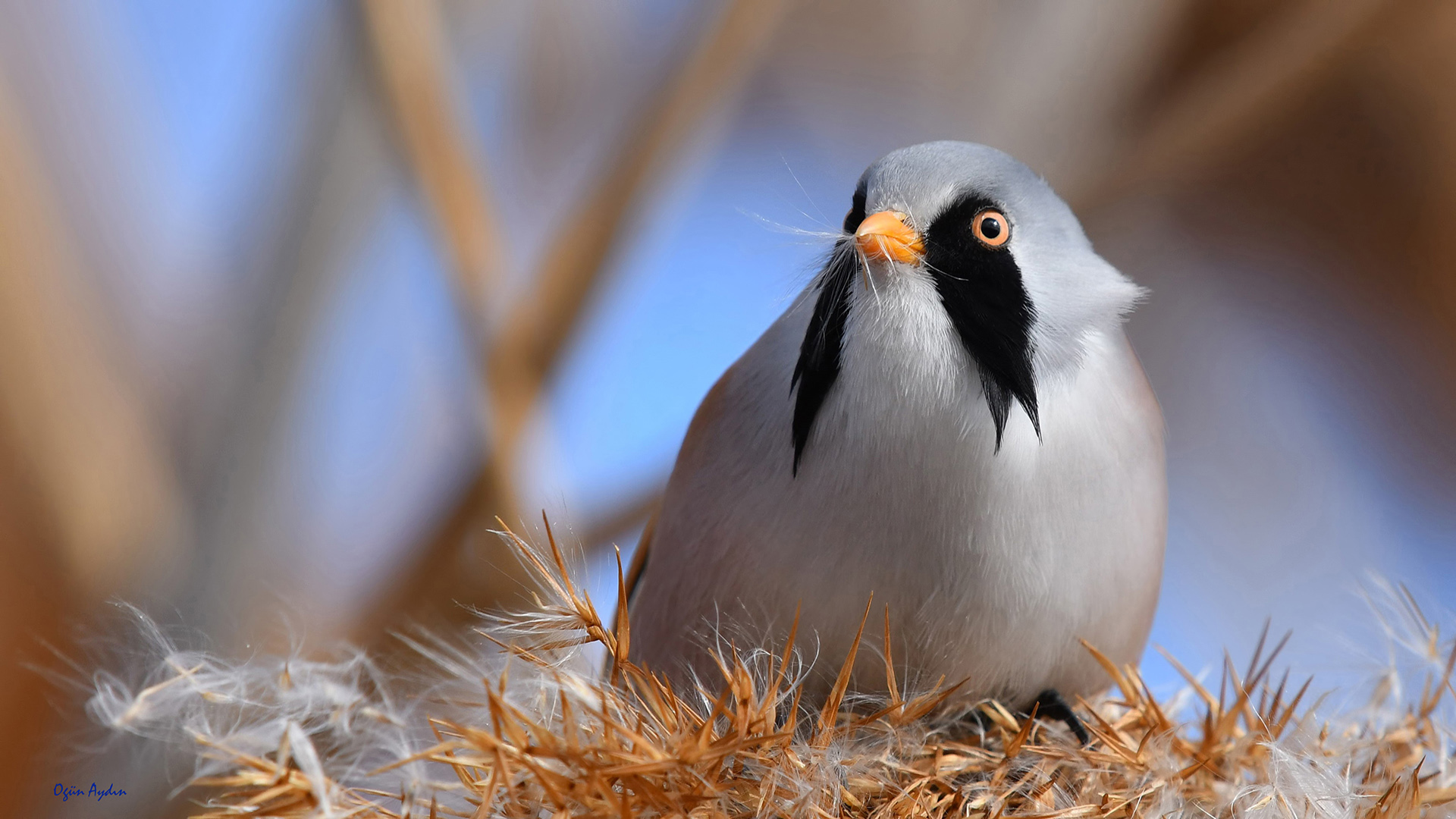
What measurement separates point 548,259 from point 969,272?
70cm

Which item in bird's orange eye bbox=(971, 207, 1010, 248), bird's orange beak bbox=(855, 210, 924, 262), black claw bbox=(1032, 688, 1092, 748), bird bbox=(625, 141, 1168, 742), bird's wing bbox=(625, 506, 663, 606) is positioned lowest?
bird's wing bbox=(625, 506, 663, 606)

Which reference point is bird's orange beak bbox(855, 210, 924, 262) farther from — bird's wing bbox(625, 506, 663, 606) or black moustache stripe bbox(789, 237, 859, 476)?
bird's wing bbox(625, 506, 663, 606)

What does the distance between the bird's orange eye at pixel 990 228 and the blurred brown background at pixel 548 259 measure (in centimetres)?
57

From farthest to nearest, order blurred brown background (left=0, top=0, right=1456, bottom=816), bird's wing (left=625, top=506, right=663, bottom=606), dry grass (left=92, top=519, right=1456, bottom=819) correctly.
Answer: blurred brown background (left=0, top=0, right=1456, bottom=816) < bird's wing (left=625, top=506, right=663, bottom=606) < dry grass (left=92, top=519, right=1456, bottom=819)

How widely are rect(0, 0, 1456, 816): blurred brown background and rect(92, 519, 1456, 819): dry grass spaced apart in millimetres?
483

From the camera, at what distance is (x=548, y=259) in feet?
3.32

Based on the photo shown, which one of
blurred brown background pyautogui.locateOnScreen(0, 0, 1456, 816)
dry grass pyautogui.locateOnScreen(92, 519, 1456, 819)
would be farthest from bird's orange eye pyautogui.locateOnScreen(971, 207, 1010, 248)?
blurred brown background pyautogui.locateOnScreen(0, 0, 1456, 816)

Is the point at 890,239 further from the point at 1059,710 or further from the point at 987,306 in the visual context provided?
the point at 1059,710

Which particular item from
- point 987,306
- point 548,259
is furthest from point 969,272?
point 548,259

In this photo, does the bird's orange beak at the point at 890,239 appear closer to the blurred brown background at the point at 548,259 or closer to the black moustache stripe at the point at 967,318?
the black moustache stripe at the point at 967,318

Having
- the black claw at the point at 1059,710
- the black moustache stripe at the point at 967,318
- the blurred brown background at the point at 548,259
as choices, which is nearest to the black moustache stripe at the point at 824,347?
the black moustache stripe at the point at 967,318

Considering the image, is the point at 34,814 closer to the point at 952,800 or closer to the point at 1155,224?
the point at 952,800

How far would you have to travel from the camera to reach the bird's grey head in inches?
14.6

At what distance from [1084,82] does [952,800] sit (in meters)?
0.92
